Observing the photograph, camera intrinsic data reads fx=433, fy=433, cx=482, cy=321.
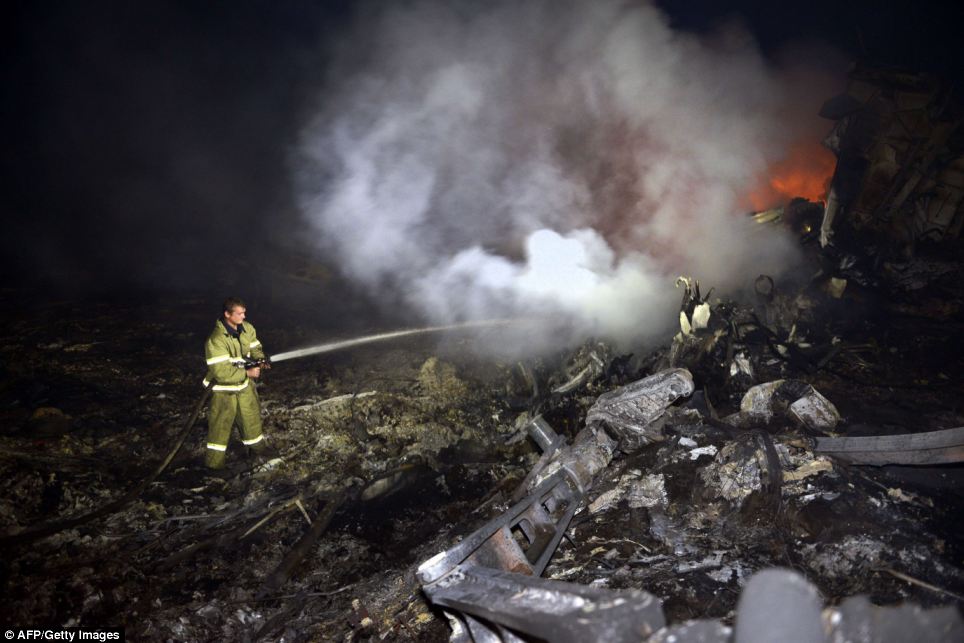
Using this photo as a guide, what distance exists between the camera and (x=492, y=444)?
5.39 meters

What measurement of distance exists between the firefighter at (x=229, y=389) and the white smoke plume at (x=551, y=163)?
4305 mm

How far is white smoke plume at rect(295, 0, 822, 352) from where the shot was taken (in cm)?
850

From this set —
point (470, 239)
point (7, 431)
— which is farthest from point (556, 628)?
point (470, 239)

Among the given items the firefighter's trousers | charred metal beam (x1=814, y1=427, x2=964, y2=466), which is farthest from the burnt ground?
the firefighter's trousers

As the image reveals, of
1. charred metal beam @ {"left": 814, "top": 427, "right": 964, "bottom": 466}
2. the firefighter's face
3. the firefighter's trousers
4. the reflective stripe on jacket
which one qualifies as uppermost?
the firefighter's face

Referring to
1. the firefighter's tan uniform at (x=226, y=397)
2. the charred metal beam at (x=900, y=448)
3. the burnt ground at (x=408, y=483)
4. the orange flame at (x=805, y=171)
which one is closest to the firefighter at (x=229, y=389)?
the firefighter's tan uniform at (x=226, y=397)

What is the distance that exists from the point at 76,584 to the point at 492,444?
3858mm

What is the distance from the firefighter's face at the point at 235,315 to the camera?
16.1ft

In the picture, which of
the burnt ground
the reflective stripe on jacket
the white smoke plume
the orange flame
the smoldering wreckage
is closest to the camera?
the smoldering wreckage

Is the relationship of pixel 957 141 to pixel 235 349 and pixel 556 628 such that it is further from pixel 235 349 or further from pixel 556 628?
pixel 235 349

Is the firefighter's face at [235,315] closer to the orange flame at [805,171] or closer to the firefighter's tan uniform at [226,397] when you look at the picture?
the firefighter's tan uniform at [226,397]

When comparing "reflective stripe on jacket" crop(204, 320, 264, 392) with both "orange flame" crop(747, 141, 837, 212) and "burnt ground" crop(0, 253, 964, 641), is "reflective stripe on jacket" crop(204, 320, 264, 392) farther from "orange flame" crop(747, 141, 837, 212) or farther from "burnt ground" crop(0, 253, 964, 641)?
"orange flame" crop(747, 141, 837, 212)

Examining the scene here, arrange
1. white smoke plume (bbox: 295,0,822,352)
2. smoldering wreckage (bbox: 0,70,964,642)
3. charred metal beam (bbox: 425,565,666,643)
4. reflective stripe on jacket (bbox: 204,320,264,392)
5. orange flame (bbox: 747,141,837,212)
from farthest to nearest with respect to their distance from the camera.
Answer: orange flame (bbox: 747,141,837,212) → white smoke plume (bbox: 295,0,822,352) → reflective stripe on jacket (bbox: 204,320,264,392) → smoldering wreckage (bbox: 0,70,964,642) → charred metal beam (bbox: 425,565,666,643)

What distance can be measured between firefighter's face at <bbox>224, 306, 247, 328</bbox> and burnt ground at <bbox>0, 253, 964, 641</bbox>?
1310 mm
